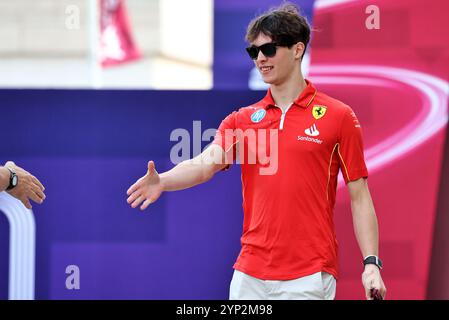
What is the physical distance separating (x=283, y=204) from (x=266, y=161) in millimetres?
212

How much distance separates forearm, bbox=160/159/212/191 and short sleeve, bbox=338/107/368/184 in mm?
617

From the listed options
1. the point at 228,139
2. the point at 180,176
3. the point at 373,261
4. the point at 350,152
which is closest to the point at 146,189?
the point at 180,176

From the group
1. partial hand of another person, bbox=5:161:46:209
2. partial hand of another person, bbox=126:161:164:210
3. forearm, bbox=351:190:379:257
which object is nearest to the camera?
partial hand of another person, bbox=126:161:164:210

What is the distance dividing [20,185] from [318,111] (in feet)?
4.92

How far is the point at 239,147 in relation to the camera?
13.8 ft

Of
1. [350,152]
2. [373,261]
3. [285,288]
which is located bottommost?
[285,288]

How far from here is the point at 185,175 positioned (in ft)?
13.4

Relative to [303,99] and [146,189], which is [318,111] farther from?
[146,189]

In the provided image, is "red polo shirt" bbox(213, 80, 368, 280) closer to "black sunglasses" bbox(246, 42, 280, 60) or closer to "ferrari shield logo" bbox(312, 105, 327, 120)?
"ferrari shield logo" bbox(312, 105, 327, 120)

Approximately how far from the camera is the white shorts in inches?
152

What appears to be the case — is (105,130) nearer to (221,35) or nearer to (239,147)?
(221,35)

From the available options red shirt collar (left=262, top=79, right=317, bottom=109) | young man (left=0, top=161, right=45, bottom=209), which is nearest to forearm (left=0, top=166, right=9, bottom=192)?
young man (left=0, top=161, right=45, bottom=209)

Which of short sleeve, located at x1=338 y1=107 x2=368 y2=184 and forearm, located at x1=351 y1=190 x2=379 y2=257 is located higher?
short sleeve, located at x1=338 y1=107 x2=368 y2=184
